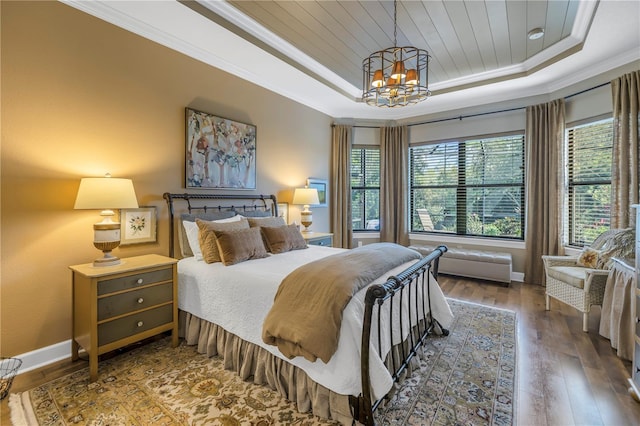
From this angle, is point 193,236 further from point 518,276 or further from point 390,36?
point 518,276

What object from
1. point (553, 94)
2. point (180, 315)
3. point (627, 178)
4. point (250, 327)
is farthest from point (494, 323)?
point (553, 94)

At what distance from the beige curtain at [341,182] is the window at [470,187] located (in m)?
1.27

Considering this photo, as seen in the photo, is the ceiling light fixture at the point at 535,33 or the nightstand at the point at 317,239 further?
the nightstand at the point at 317,239

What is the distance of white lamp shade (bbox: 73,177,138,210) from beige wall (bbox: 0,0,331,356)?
0.37m

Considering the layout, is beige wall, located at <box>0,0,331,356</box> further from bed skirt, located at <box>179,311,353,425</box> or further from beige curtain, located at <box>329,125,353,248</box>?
beige curtain, located at <box>329,125,353,248</box>

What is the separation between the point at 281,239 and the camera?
317cm

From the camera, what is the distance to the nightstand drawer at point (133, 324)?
7.07 feet

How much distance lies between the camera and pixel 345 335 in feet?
5.46

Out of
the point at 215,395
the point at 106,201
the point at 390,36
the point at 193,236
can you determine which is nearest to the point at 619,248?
the point at 390,36

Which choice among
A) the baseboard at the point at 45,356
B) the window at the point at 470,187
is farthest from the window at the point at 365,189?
the baseboard at the point at 45,356

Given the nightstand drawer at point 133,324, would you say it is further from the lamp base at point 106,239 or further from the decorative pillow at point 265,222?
the decorative pillow at point 265,222

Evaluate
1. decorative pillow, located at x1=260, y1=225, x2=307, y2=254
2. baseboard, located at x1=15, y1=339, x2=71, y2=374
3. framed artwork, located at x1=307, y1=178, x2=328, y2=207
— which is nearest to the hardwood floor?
baseboard, located at x1=15, y1=339, x2=71, y2=374

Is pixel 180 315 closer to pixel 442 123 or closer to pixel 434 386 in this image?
pixel 434 386

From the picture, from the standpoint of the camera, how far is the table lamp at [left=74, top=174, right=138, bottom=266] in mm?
2170
